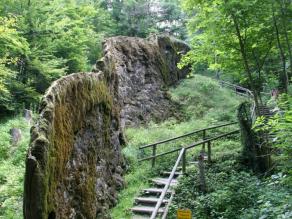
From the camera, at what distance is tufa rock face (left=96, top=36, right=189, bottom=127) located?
1741 cm

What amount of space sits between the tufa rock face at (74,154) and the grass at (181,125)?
0.54 metres

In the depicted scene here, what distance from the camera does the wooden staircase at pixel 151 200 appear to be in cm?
936

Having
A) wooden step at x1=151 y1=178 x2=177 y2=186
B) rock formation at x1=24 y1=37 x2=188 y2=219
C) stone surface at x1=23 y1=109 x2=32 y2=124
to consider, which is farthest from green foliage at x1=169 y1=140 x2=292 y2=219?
stone surface at x1=23 y1=109 x2=32 y2=124

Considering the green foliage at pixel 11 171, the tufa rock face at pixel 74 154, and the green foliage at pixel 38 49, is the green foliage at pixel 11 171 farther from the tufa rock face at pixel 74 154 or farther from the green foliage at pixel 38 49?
the green foliage at pixel 38 49

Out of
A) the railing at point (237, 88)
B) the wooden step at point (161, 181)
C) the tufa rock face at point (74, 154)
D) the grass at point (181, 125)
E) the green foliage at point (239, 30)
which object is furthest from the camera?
the railing at point (237, 88)

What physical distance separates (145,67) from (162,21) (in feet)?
54.3

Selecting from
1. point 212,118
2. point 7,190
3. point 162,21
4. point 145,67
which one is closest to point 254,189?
point 7,190

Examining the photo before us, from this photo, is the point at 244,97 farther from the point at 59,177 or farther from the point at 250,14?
Result: the point at 59,177

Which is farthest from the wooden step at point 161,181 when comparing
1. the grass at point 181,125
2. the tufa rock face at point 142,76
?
the tufa rock face at point 142,76

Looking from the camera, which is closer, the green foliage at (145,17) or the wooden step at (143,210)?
the wooden step at (143,210)

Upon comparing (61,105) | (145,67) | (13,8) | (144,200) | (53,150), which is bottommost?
(144,200)

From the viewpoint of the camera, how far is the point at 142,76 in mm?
19641

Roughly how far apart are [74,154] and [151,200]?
329 cm

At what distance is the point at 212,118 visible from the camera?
19.1m
